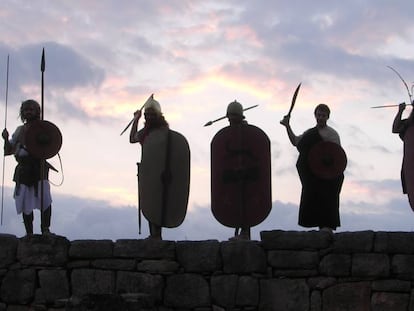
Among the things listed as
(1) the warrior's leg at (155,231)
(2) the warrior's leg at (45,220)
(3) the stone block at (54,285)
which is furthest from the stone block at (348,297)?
(2) the warrior's leg at (45,220)

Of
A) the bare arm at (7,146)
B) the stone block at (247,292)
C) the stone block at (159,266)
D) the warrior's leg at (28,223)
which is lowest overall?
the stone block at (247,292)

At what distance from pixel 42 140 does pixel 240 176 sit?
77.8 inches

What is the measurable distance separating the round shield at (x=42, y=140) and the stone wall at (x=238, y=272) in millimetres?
834

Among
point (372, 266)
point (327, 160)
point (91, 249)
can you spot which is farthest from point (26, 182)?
point (372, 266)

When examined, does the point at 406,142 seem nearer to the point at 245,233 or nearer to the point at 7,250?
the point at 245,233

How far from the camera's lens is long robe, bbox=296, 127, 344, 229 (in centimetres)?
899

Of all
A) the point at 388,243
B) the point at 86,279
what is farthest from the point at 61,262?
the point at 388,243

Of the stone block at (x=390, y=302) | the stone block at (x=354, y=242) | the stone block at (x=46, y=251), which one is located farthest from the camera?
the stone block at (x=46, y=251)

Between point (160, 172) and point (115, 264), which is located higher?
point (160, 172)

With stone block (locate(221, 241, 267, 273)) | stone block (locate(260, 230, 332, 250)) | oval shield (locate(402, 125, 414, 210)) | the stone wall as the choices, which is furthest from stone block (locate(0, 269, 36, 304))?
oval shield (locate(402, 125, 414, 210))

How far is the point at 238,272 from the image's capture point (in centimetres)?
883

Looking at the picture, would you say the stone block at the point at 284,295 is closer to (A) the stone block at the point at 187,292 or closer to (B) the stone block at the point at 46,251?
(A) the stone block at the point at 187,292

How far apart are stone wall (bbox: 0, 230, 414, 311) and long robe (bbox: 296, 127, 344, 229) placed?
0.72 feet

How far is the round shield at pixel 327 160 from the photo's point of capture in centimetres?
899
